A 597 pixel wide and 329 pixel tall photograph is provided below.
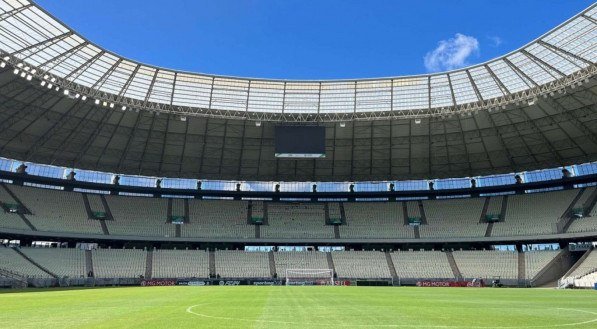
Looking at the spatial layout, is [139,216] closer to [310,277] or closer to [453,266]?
[310,277]

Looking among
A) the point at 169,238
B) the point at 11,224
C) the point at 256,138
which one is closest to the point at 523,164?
the point at 256,138

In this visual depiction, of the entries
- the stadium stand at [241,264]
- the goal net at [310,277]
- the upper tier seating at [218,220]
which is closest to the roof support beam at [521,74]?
the goal net at [310,277]

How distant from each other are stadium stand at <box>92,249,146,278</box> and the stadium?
25cm

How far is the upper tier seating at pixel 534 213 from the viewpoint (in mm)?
57969

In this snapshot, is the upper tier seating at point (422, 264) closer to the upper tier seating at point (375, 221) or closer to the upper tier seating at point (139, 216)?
the upper tier seating at point (375, 221)

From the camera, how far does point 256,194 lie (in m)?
70.1

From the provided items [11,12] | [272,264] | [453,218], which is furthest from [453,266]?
[11,12]

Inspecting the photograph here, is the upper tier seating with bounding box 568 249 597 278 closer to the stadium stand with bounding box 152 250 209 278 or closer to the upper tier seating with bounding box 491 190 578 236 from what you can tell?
the upper tier seating with bounding box 491 190 578 236

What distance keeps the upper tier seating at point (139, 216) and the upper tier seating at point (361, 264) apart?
75.8 ft

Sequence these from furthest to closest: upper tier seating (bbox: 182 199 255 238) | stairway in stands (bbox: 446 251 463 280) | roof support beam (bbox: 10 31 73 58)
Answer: upper tier seating (bbox: 182 199 255 238), stairway in stands (bbox: 446 251 463 280), roof support beam (bbox: 10 31 73 58)

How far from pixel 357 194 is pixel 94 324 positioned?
2323 inches

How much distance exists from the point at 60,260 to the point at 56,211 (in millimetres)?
7395

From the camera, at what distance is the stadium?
42250 mm

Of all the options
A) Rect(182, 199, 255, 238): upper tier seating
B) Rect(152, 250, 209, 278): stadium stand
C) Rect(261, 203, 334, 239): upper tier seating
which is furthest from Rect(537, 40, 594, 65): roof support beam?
Rect(152, 250, 209, 278): stadium stand
